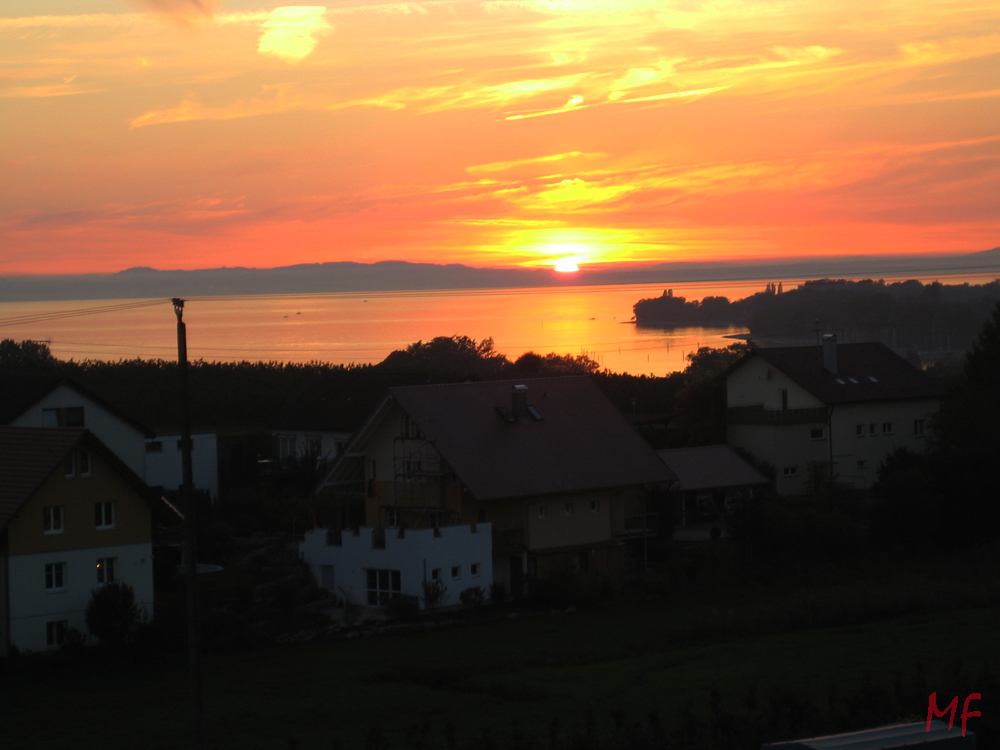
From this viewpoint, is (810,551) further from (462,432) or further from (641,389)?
(641,389)

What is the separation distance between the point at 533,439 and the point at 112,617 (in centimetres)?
1364

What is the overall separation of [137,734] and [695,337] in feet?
423

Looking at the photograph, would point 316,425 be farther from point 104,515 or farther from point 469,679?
point 469,679

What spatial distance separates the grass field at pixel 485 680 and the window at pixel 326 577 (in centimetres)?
571

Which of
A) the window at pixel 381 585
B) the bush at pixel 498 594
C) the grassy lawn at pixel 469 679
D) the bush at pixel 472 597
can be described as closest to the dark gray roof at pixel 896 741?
the grassy lawn at pixel 469 679

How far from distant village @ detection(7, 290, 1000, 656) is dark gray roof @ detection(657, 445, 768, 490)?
11 cm

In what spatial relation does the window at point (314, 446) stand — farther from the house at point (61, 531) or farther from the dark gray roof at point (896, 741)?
the dark gray roof at point (896, 741)

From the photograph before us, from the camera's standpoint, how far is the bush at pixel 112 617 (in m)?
23.8

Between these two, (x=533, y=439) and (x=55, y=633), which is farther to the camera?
(x=533, y=439)

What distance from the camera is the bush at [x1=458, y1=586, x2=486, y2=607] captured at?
28625 millimetres

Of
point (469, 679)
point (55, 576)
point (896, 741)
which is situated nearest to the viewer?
point (896, 741)

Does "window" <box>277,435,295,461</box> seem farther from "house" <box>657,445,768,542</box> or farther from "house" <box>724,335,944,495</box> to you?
"house" <box>724,335,944,495</box>

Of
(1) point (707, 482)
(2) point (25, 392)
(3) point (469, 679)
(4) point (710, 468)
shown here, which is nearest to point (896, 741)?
(3) point (469, 679)

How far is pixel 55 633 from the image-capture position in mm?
24438
